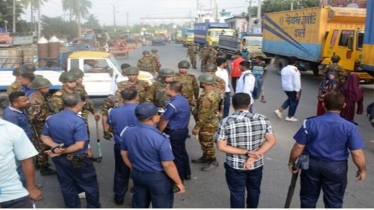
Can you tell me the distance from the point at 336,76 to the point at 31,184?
21.2 feet

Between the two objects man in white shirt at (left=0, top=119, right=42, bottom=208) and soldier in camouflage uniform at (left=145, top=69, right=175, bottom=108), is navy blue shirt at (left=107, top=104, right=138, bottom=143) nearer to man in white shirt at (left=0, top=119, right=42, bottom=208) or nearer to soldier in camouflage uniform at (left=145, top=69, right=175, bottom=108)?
man in white shirt at (left=0, top=119, right=42, bottom=208)

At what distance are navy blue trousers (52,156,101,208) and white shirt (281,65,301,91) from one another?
557cm

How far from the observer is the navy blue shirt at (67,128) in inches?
149

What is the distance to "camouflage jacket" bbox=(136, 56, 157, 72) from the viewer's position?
1232cm

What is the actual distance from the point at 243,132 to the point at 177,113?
1.34 metres

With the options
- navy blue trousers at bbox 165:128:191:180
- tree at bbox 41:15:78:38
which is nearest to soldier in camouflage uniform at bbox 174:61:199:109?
navy blue trousers at bbox 165:128:191:180

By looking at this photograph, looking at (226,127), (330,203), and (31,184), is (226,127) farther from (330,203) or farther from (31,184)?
(31,184)

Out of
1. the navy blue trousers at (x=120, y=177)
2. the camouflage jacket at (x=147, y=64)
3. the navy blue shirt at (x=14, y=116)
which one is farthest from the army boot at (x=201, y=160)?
the camouflage jacket at (x=147, y=64)

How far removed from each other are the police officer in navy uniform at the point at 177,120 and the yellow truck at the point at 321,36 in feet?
31.0

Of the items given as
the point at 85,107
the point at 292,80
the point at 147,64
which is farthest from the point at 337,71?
the point at 147,64

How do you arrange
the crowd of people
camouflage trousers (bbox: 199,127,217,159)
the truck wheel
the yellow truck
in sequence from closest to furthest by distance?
the crowd of people → camouflage trousers (bbox: 199,127,217,159) → the yellow truck → the truck wheel

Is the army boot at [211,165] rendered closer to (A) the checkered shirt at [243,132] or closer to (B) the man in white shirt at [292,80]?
(A) the checkered shirt at [243,132]

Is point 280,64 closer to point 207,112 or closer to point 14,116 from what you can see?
point 207,112

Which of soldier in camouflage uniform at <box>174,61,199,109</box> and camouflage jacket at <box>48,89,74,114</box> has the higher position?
soldier in camouflage uniform at <box>174,61,199,109</box>
